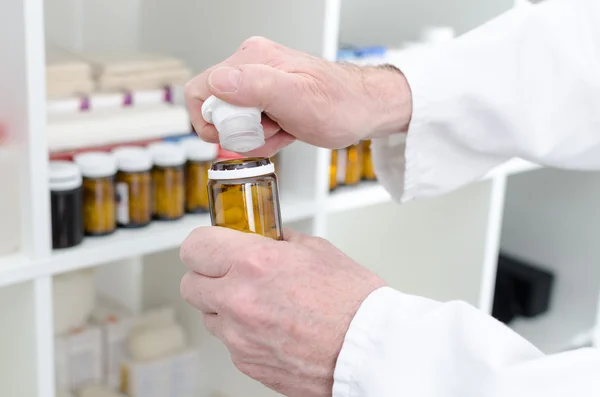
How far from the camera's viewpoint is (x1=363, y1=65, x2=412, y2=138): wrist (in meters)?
0.82

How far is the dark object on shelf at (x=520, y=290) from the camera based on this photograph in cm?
177

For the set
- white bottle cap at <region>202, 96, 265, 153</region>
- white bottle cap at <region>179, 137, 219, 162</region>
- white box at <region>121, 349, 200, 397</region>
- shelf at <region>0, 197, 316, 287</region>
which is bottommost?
white box at <region>121, 349, 200, 397</region>

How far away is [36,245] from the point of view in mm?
854

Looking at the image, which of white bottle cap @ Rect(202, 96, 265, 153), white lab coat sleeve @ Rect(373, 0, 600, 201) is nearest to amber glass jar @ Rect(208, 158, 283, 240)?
white bottle cap @ Rect(202, 96, 265, 153)

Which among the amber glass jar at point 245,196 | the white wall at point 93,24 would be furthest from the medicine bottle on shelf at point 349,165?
the amber glass jar at point 245,196

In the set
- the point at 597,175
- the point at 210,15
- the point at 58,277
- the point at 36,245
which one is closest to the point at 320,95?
the point at 36,245

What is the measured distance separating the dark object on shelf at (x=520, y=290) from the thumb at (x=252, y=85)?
4.04ft

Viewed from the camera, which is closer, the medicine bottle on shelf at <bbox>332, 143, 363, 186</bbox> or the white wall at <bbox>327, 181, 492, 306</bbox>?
the medicine bottle on shelf at <bbox>332, 143, 363, 186</bbox>

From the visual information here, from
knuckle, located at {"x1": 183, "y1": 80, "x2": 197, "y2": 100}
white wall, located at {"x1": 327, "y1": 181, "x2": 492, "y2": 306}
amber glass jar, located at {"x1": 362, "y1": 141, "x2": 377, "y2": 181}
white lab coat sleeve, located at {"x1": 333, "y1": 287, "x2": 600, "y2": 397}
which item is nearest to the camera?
white lab coat sleeve, located at {"x1": 333, "y1": 287, "x2": 600, "y2": 397}

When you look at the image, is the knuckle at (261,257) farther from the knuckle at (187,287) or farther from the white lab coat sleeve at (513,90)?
the white lab coat sleeve at (513,90)

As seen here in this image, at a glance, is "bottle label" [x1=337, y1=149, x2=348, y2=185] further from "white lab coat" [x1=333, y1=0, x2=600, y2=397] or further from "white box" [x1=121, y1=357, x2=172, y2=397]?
"white box" [x1=121, y1=357, x2=172, y2=397]

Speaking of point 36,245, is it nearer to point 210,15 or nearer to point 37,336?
point 37,336

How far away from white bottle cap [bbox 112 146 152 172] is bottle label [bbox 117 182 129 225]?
2cm

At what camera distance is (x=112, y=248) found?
36.6 inches
